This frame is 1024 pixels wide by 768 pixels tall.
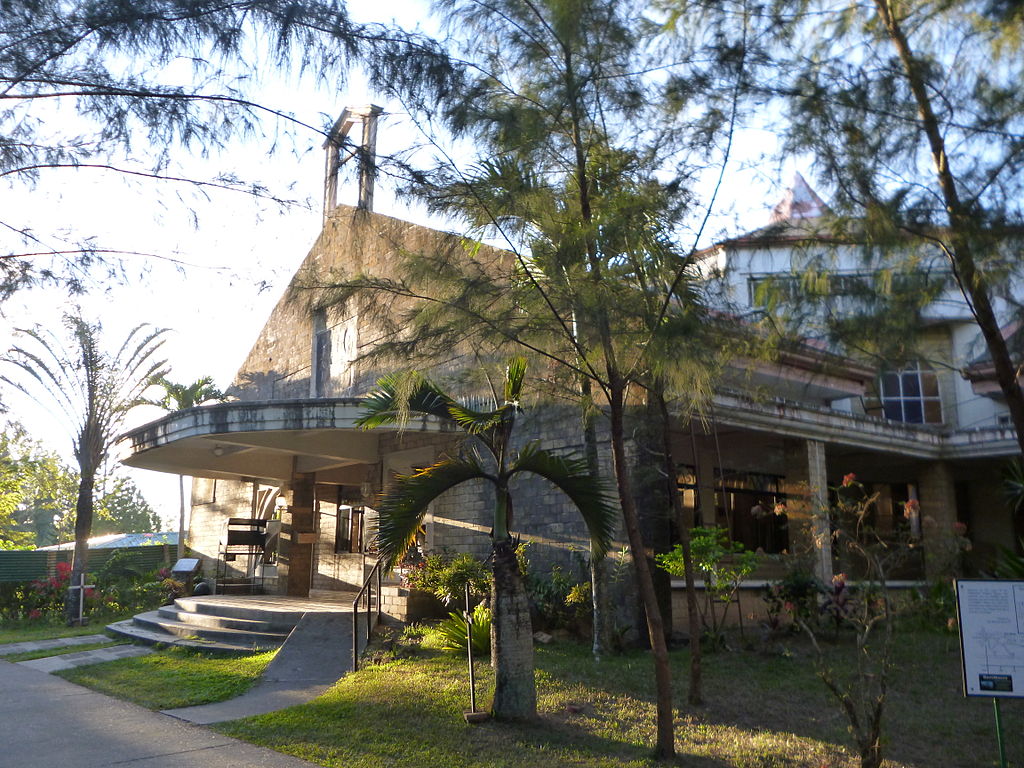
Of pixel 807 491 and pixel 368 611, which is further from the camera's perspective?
pixel 807 491

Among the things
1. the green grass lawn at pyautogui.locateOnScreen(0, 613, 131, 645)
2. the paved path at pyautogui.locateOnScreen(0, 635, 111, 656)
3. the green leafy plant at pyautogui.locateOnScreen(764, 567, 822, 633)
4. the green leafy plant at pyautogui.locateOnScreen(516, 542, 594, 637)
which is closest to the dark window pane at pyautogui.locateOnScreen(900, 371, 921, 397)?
the green leafy plant at pyautogui.locateOnScreen(764, 567, 822, 633)

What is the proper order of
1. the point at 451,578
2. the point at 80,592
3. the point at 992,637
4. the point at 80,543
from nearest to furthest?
the point at 992,637
the point at 451,578
the point at 80,592
the point at 80,543

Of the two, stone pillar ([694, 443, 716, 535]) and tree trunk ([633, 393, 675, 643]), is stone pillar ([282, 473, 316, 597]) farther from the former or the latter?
tree trunk ([633, 393, 675, 643])

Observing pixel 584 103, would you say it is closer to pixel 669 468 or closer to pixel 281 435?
pixel 669 468

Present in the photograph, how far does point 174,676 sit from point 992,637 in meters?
8.57

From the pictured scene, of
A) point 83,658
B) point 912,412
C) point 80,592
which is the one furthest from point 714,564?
point 80,592

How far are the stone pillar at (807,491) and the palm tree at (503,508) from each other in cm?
550

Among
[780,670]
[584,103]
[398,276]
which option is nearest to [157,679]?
[398,276]

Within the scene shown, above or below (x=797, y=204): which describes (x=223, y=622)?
below

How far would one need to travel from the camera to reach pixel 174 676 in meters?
10.2

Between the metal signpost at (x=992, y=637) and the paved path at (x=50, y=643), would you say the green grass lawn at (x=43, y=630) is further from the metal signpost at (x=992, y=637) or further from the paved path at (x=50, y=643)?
the metal signpost at (x=992, y=637)

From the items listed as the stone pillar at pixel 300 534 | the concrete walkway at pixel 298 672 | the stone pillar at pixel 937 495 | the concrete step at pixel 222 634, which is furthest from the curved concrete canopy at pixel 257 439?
the stone pillar at pixel 937 495

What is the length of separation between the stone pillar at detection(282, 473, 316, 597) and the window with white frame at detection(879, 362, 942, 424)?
40.9 feet

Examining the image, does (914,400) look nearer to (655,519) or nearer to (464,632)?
(655,519)
